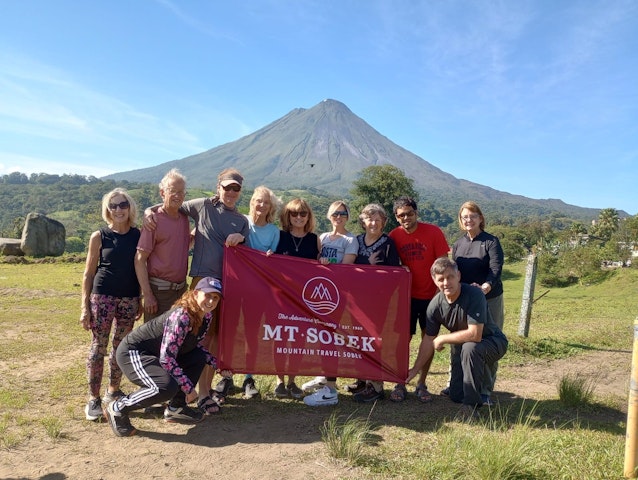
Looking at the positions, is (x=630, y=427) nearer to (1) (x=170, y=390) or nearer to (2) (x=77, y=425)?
(1) (x=170, y=390)

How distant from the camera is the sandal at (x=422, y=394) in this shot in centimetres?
502

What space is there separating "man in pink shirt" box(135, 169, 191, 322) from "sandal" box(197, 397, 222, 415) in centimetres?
96

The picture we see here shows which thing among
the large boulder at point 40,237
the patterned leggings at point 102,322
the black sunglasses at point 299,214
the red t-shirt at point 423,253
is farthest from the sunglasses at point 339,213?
the large boulder at point 40,237

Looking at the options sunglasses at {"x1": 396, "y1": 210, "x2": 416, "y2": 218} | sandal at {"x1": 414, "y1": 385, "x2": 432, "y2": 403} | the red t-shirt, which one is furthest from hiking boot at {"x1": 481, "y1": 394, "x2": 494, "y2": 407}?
sunglasses at {"x1": 396, "y1": 210, "x2": 416, "y2": 218}

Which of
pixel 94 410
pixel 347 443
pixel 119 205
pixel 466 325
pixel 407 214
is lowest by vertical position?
pixel 94 410

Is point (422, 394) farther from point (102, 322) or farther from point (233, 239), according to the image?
point (102, 322)

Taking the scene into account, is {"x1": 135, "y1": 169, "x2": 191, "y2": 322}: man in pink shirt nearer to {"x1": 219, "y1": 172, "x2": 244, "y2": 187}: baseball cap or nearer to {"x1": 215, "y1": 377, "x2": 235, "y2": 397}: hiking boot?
{"x1": 219, "y1": 172, "x2": 244, "y2": 187}: baseball cap

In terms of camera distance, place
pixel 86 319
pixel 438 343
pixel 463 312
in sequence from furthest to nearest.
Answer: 1. pixel 438 343
2. pixel 463 312
3. pixel 86 319

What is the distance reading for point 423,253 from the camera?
16.6 feet

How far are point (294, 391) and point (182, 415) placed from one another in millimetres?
1272

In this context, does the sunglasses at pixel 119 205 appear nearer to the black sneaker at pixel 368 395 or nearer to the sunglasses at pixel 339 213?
the sunglasses at pixel 339 213

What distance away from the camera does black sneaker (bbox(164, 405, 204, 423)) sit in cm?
427

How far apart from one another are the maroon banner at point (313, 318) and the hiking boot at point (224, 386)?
341 millimetres

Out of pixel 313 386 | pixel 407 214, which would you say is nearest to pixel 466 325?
pixel 407 214
